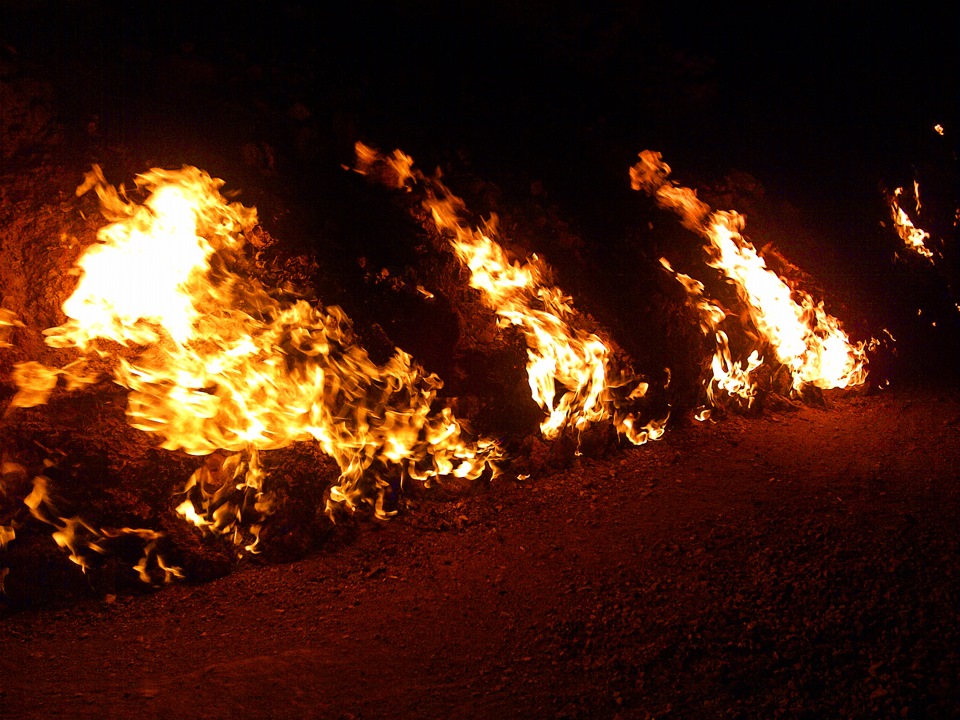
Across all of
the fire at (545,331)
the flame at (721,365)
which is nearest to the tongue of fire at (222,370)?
the fire at (545,331)

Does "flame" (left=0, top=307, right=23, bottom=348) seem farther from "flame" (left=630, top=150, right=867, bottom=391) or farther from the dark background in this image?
"flame" (left=630, top=150, right=867, bottom=391)

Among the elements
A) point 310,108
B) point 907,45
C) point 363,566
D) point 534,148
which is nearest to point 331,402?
point 363,566

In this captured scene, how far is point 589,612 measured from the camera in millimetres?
3686

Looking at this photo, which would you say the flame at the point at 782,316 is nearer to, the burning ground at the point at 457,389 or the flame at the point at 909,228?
the burning ground at the point at 457,389

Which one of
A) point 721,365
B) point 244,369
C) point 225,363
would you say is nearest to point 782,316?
point 721,365

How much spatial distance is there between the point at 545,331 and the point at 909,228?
14.6 ft

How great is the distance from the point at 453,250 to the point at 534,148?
197 centimetres

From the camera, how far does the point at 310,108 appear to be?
606cm

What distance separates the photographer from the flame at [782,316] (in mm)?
6129

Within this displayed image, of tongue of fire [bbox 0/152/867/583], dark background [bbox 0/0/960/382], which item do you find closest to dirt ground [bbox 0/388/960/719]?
tongue of fire [bbox 0/152/867/583]

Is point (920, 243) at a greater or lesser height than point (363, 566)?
greater

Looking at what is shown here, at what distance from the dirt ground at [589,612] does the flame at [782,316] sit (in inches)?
44.7

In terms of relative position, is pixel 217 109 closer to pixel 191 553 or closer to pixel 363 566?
pixel 191 553

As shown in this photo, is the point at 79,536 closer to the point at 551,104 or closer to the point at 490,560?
the point at 490,560
